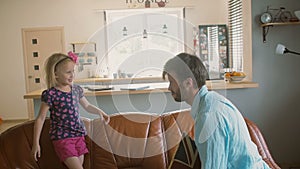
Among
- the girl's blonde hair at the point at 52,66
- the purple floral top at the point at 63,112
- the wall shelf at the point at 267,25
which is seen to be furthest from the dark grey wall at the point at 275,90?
the girl's blonde hair at the point at 52,66

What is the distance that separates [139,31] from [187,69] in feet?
17.6

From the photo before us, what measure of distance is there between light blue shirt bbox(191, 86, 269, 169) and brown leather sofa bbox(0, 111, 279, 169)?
Result: 3.07 feet

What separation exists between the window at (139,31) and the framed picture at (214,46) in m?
0.57

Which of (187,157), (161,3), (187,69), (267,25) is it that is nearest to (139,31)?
(161,3)

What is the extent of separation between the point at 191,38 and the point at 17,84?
152 inches

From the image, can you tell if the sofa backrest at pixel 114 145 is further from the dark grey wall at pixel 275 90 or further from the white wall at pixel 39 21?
the white wall at pixel 39 21

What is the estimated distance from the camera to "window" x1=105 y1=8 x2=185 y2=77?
6.59 metres

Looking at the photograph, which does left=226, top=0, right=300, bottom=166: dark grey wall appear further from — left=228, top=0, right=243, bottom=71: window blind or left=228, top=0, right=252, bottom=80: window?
left=228, top=0, right=243, bottom=71: window blind

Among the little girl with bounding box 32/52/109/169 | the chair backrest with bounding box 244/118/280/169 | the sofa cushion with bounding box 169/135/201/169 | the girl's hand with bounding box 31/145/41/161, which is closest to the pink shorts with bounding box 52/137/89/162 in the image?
the little girl with bounding box 32/52/109/169

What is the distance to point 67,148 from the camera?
2.15 meters

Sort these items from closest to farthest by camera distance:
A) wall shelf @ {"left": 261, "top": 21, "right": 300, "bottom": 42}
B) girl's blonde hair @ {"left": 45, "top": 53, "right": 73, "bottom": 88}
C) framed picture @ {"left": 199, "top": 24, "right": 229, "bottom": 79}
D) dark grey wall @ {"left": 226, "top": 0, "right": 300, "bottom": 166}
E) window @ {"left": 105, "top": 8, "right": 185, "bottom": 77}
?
1. girl's blonde hair @ {"left": 45, "top": 53, "right": 73, "bottom": 88}
2. wall shelf @ {"left": 261, "top": 21, "right": 300, "bottom": 42}
3. dark grey wall @ {"left": 226, "top": 0, "right": 300, "bottom": 166}
4. framed picture @ {"left": 199, "top": 24, "right": 229, "bottom": 79}
5. window @ {"left": 105, "top": 8, "right": 185, "bottom": 77}

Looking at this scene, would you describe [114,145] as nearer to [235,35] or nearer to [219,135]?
[219,135]

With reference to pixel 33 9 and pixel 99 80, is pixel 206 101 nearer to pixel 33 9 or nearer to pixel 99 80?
pixel 99 80

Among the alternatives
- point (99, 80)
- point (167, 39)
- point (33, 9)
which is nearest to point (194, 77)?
point (99, 80)
